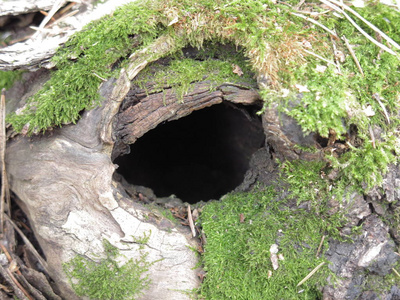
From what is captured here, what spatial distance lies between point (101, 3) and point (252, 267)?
197cm

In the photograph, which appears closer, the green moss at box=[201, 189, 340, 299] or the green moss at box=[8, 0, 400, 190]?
the green moss at box=[8, 0, 400, 190]

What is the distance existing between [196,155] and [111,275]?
2.03 m

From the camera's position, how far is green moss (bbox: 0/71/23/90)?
2398 mm

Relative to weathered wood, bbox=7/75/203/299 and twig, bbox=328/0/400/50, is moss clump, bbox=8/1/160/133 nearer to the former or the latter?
weathered wood, bbox=7/75/203/299

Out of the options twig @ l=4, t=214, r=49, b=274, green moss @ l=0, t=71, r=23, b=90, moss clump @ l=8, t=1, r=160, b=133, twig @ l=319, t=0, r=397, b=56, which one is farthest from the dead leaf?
twig @ l=4, t=214, r=49, b=274

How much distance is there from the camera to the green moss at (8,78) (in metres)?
2.40

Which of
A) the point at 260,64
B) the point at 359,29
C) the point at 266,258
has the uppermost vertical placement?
the point at 359,29

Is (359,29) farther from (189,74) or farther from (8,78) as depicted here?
(8,78)

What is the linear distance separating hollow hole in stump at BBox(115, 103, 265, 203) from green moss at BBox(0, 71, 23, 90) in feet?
3.84

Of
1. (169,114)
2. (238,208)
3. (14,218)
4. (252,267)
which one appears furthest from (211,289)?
(14,218)

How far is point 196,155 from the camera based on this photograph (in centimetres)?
386

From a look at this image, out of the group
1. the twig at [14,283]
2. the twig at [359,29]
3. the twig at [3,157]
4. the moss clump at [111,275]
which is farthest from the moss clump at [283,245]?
the twig at [3,157]

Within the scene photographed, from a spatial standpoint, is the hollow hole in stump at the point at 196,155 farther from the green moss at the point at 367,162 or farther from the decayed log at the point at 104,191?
the green moss at the point at 367,162

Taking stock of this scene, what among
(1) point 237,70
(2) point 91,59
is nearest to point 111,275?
(2) point 91,59
